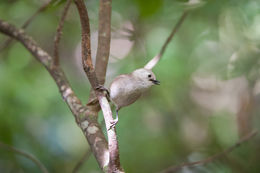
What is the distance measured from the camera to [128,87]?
83.0 inches

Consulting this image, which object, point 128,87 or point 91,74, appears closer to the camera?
point 91,74

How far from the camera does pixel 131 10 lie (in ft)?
10.7

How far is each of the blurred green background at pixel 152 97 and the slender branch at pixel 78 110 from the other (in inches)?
19.5

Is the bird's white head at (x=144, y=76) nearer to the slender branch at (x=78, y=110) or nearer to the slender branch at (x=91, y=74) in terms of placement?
the slender branch at (x=78, y=110)

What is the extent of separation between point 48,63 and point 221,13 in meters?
1.49

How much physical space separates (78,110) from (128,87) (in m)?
0.43

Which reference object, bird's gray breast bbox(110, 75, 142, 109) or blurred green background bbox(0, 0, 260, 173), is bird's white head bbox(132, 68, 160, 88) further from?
blurred green background bbox(0, 0, 260, 173)

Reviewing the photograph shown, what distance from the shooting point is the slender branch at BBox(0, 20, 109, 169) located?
1.50 metres

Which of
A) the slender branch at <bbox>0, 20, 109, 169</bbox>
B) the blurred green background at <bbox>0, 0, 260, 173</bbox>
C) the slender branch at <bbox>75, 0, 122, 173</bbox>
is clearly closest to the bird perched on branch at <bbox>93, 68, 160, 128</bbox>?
the slender branch at <bbox>0, 20, 109, 169</bbox>

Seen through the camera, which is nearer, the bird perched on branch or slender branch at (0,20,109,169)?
slender branch at (0,20,109,169)

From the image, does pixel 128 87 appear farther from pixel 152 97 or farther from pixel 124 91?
pixel 152 97

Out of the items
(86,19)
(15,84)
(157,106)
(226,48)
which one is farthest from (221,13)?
(15,84)

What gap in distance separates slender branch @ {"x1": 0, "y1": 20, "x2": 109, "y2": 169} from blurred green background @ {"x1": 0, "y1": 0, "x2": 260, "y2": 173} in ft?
1.63

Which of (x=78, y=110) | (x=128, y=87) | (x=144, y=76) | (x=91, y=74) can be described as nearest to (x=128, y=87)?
(x=128, y=87)
